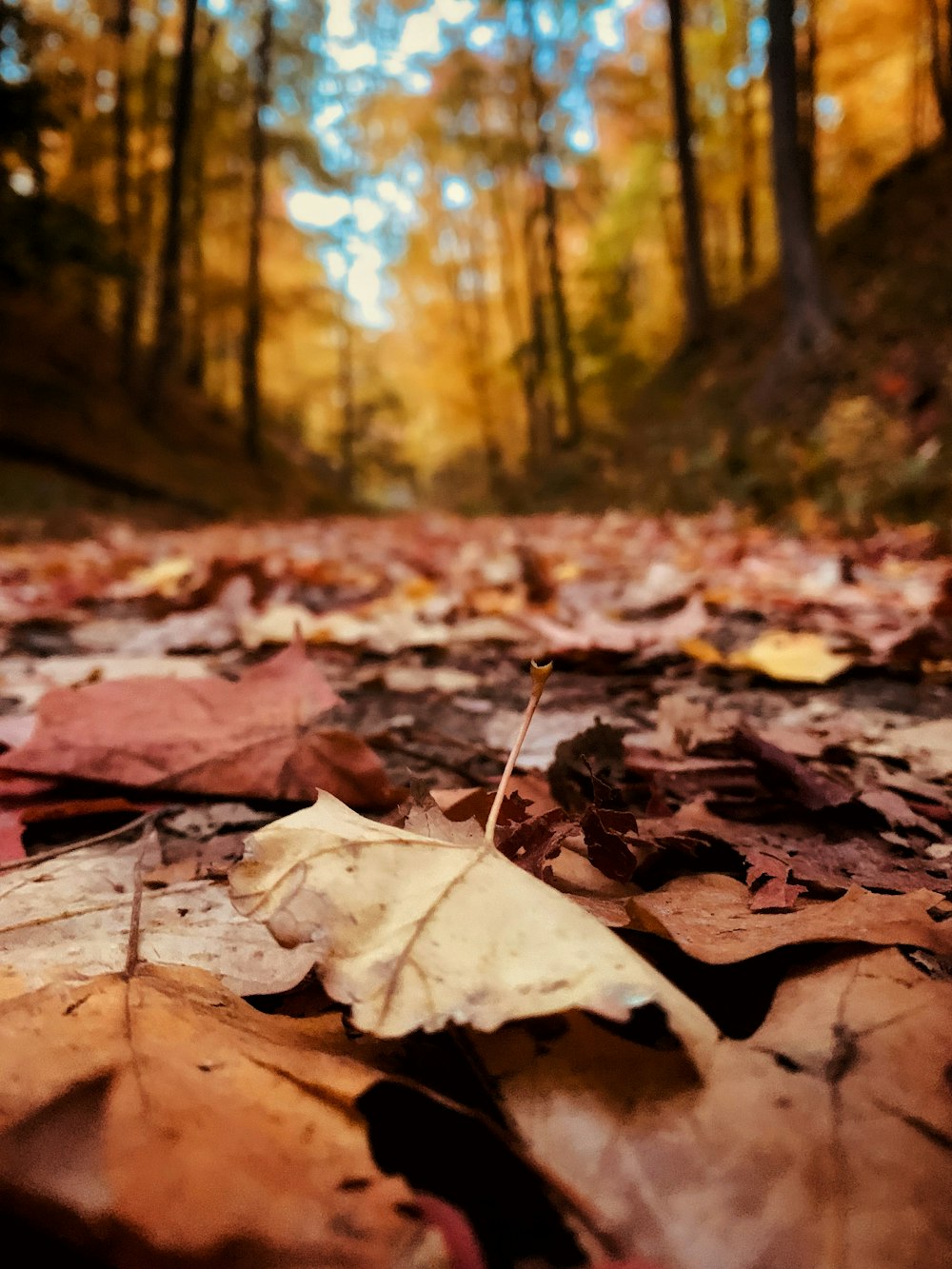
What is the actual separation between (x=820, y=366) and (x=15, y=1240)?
6739 millimetres

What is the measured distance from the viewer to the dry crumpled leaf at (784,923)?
46 cm

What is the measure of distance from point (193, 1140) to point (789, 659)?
49.8 inches

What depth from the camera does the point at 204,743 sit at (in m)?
0.89

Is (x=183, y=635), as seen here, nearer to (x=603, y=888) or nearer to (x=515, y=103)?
(x=603, y=888)

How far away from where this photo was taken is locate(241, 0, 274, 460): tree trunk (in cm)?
1400

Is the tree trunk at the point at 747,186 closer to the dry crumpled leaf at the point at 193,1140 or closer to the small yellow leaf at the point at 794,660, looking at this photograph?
the small yellow leaf at the point at 794,660

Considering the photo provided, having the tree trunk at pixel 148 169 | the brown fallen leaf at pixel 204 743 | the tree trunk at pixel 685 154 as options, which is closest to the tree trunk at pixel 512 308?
the tree trunk at pixel 685 154

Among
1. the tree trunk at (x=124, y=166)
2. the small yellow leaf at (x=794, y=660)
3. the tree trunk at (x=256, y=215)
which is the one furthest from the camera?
the tree trunk at (x=256, y=215)

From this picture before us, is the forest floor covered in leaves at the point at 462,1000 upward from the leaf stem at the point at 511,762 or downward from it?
downward

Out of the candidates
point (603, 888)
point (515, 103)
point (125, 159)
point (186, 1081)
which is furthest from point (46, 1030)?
point (515, 103)

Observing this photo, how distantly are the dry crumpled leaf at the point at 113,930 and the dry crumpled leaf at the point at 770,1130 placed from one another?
18 cm

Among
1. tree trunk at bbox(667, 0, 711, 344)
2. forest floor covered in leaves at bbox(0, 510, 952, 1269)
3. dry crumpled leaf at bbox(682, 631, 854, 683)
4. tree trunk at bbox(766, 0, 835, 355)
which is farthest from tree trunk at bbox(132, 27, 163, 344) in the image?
forest floor covered in leaves at bbox(0, 510, 952, 1269)

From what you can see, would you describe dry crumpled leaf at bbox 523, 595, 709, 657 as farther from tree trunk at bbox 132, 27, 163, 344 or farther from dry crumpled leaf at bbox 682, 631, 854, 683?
tree trunk at bbox 132, 27, 163, 344

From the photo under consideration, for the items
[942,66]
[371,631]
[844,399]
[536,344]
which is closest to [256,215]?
[536,344]
